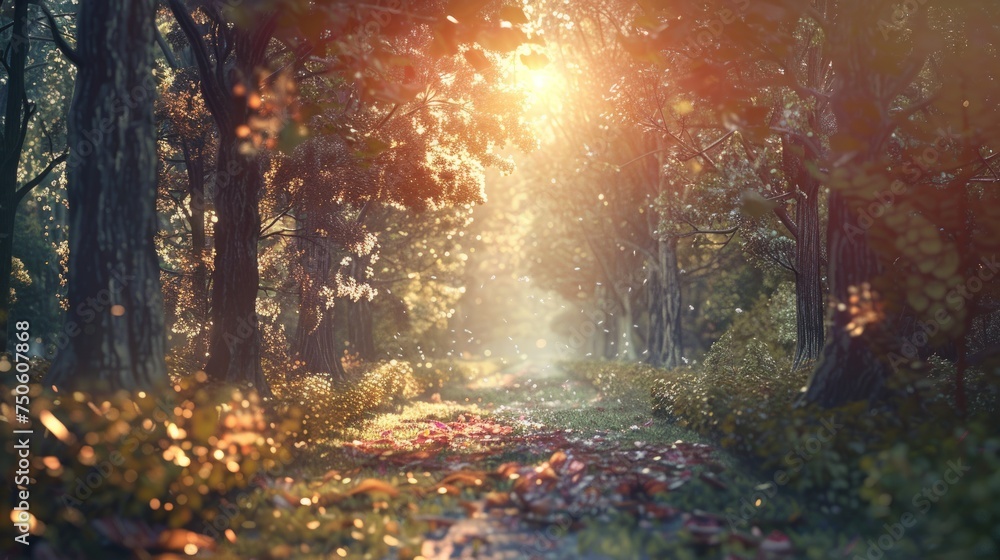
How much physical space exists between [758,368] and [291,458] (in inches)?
458

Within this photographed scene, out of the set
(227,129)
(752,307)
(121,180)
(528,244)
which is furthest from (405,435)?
(528,244)

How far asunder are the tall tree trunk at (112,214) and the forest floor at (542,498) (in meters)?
2.35

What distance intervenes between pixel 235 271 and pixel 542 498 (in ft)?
25.9

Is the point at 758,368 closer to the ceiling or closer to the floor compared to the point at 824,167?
closer to the floor

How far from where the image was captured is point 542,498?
7.86m

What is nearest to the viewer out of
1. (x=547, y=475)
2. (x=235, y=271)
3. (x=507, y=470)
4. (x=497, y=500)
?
(x=497, y=500)

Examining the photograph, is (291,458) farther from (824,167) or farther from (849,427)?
(824,167)

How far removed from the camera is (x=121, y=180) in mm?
8883

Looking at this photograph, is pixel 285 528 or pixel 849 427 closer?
pixel 285 528

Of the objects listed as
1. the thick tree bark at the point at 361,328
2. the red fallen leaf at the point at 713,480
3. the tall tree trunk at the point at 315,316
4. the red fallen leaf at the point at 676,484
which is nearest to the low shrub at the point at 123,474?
the red fallen leaf at the point at 676,484

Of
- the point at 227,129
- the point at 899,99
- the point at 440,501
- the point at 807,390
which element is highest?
the point at 899,99

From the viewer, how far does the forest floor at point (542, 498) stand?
6527 mm

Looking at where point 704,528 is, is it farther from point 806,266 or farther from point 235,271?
point 806,266

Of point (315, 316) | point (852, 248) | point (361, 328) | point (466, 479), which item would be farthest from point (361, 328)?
point (852, 248)
